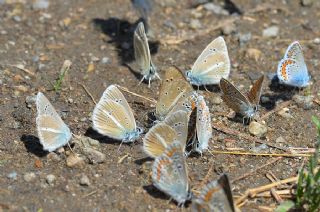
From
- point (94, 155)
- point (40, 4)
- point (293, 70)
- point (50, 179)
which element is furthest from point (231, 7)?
point (50, 179)

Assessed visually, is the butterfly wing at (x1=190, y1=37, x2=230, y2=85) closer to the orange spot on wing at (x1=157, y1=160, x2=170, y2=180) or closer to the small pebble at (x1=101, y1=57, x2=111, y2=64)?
the small pebble at (x1=101, y1=57, x2=111, y2=64)

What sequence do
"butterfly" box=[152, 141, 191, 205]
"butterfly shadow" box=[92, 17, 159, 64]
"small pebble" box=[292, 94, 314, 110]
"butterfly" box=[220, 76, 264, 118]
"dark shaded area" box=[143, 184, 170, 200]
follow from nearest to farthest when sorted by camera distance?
"butterfly" box=[152, 141, 191, 205] < "dark shaded area" box=[143, 184, 170, 200] < "butterfly" box=[220, 76, 264, 118] < "small pebble" box=[292, 94, 314, 110] < "butterfly shadow" box=[92, 17, 159, 64]

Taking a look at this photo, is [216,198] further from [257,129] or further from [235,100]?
[235,100]

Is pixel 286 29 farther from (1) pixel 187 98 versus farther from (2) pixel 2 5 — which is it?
(2) pixel 2 5

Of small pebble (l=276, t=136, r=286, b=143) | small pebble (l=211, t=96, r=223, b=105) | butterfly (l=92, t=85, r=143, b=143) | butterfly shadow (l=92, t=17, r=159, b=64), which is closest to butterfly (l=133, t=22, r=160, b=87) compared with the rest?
A: butterfly shadow (l=92, t=17, r=159, b=64)

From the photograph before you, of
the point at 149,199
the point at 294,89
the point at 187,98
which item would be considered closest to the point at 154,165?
the point at 149,199

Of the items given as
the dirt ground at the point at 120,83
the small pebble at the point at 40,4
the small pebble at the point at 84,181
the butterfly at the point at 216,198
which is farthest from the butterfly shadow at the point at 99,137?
the small pebble at the point at 40,4
